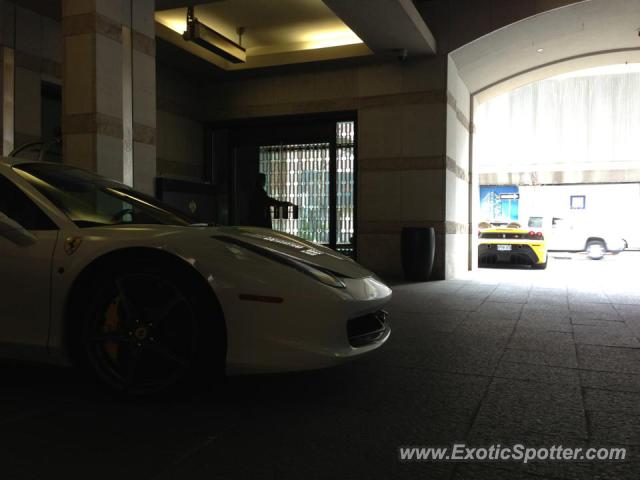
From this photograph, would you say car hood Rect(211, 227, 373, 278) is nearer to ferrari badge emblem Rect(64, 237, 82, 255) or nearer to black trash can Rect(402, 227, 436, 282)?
ferrari badge emblem Rect(64, 237, 82, 255)

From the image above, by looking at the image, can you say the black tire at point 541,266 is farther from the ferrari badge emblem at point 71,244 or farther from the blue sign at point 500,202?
the blue sign at point 500,202

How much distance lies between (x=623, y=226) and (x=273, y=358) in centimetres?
2213

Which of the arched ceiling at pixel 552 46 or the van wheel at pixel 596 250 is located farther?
the van wheel at pixel 596 250

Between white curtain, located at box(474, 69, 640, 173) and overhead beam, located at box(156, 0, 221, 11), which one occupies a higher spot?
white curtain, located at box(474, 69, 640, 173)

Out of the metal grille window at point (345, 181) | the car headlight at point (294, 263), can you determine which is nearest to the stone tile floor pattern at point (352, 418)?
the car headlight at point (294, 263)

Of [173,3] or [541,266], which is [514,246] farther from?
[173,3]

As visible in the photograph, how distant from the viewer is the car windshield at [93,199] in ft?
9.51

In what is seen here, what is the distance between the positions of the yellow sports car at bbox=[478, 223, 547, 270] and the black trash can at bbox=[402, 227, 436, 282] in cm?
393

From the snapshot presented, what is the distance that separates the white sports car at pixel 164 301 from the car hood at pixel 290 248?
1 centimetres

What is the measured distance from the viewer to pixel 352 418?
8.04 feet

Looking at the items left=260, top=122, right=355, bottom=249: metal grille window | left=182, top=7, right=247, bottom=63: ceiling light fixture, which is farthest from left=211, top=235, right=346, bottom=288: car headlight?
left=260, top=122, right=355, bottom=249: metal grille window

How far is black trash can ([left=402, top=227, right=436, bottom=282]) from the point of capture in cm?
927

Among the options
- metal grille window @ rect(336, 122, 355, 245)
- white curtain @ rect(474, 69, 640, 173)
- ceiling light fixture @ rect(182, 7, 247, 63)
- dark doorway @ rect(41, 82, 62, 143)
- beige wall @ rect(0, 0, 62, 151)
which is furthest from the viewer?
white curtain @ rect(474, 69, 640, 173)

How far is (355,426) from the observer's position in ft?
7.72
